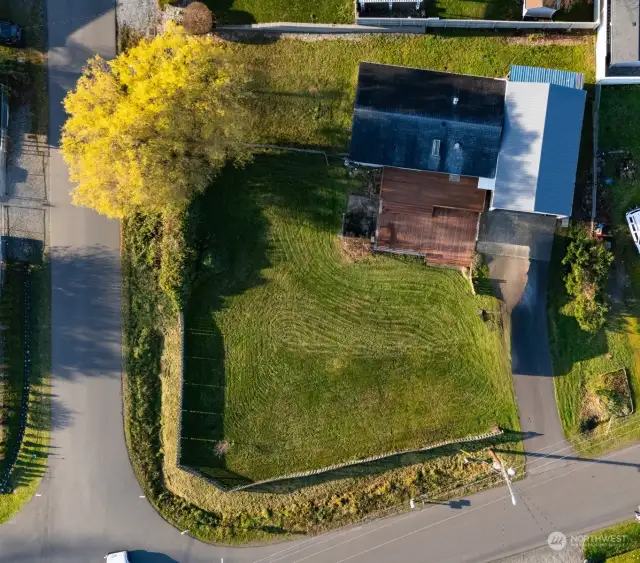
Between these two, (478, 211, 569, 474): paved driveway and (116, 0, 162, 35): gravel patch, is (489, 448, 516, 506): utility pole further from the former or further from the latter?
(116, 0, 162, 35): gravel patch

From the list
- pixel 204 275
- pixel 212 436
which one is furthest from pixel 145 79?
pixel 212 436

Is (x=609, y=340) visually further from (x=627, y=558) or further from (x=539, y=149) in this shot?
(x=627, y=558)

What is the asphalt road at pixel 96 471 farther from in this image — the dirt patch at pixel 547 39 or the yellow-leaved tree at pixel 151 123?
the dirt patch at pixel 547 39

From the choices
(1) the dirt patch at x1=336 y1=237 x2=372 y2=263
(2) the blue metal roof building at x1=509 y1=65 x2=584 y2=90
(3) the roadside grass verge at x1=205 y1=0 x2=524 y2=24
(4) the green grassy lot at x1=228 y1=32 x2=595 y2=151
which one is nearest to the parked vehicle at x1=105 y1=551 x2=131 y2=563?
(1) the dirt patch at x1=336 y1=237 x2=372 y2=263

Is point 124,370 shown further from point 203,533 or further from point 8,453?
point 203,533

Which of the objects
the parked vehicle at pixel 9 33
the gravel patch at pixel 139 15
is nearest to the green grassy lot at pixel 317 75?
the gravel patch at pixel 139 15
